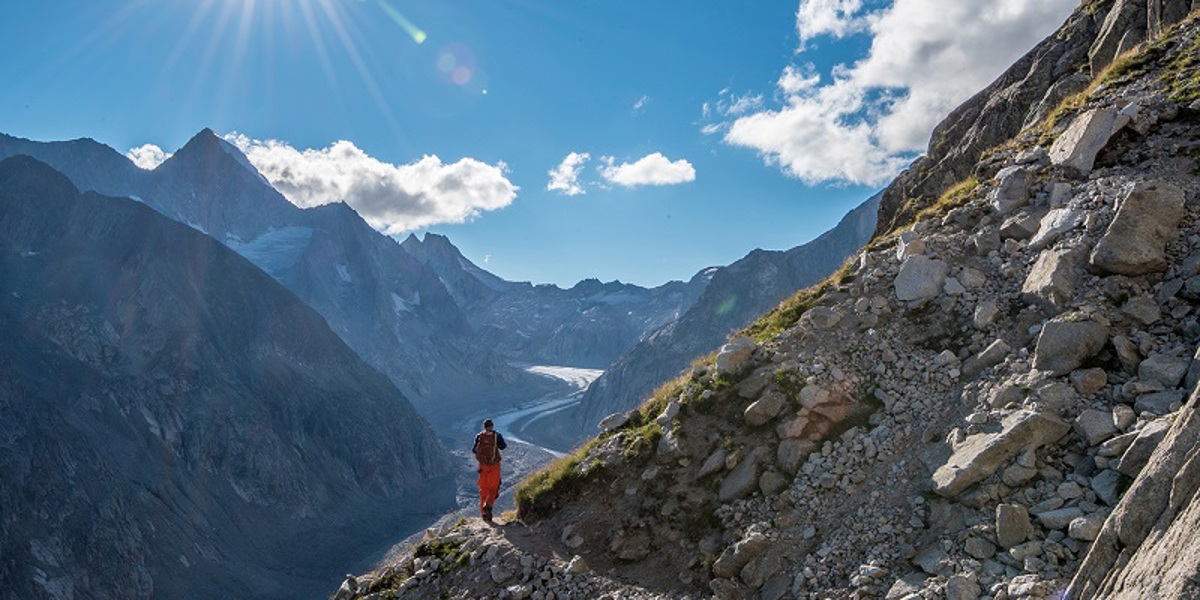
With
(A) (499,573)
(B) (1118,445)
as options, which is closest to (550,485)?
(A) (499,573)

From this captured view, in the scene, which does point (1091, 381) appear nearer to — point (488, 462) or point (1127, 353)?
point (1127, 353)

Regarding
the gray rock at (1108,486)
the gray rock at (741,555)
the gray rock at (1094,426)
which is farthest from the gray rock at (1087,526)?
the gray rock at (741,555)

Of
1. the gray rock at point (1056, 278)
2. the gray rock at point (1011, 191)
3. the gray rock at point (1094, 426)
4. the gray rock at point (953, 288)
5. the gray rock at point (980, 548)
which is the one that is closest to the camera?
the gray rock at point (980, 548)

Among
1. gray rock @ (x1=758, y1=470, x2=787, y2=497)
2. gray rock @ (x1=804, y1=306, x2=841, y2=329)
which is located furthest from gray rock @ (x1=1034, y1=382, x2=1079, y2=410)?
gray rock @ (x1=804, y1=306, x2=841, y2=329)

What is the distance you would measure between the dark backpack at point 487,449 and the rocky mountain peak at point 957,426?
159 centimetres

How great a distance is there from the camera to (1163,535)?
22.6ft

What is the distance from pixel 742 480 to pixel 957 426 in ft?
13.9

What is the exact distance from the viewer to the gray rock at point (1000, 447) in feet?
32.5

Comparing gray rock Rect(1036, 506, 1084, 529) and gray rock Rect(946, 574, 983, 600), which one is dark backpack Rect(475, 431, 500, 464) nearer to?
gray rock Rect(946, 574, 983, 600)

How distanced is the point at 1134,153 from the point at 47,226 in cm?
25517

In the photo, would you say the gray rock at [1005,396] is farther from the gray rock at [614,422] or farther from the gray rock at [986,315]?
the gray rock at [614,422]

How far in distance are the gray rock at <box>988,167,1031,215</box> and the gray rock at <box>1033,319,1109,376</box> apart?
5017 millimetres

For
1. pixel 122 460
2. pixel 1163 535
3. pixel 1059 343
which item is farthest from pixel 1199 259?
pixel 122 460

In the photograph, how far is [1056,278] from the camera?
1233 centimetres
